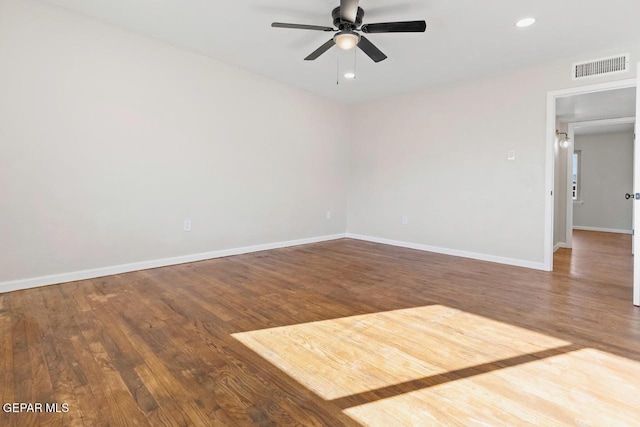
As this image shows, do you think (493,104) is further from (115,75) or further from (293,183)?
(115,75)

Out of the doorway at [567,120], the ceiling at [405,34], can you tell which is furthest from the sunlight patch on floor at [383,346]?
the ceiling at [405,34]

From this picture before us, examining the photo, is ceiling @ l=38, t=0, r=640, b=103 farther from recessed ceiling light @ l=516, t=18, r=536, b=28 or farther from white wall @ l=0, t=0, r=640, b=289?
white wall @ l=0, t=0, r=640, b=289

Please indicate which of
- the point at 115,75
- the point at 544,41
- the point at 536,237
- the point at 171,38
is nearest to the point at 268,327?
the point at 115,75

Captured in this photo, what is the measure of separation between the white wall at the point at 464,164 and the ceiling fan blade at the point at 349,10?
8.54 feet

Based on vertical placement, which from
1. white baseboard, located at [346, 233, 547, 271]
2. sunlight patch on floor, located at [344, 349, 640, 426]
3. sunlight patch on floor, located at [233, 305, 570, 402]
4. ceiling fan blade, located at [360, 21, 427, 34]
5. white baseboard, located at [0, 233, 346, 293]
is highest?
ceiling fan blade, located at [360, 21, 427, 34]

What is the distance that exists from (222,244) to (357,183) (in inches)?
106

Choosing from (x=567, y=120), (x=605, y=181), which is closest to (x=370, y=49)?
(x=567, y=120)

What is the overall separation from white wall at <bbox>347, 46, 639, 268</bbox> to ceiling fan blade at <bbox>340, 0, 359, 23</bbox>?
8.54 feet

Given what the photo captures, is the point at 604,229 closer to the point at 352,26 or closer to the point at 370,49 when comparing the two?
the point at 370,49

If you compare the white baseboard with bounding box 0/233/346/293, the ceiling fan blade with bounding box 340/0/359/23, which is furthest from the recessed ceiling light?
the white baseboard with bounding box 0/233/346/293

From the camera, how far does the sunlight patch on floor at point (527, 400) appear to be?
1.25m

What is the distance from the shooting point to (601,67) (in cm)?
333

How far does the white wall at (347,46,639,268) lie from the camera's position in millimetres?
3752

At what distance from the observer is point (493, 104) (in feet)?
13.3
